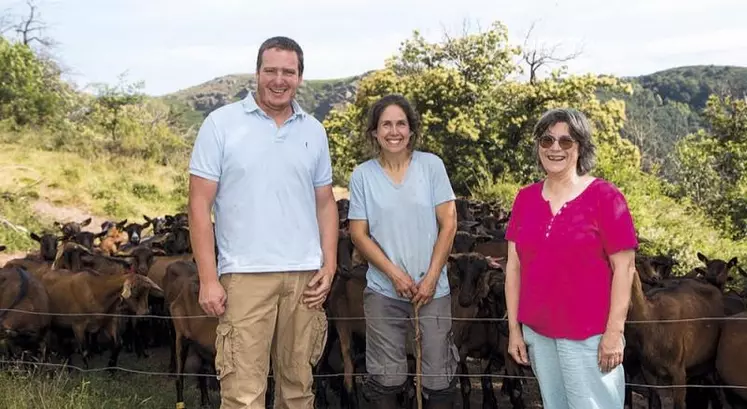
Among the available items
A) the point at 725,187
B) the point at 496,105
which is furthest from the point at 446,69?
the point at 725,187

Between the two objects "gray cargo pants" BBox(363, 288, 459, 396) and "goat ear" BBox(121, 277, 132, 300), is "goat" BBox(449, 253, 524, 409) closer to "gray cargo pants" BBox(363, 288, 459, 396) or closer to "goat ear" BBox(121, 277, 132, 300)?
"gray cargo pants" BBox(363, 288, 459, 396)

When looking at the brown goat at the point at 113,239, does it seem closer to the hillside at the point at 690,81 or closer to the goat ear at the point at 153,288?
the goat ear at the point at 153,288

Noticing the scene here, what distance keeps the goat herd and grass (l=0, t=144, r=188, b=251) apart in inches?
512

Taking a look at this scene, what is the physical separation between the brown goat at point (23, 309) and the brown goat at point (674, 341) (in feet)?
20.6

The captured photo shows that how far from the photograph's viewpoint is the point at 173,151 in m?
36.0

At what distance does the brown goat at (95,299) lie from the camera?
29.7ft

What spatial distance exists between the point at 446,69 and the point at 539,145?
27.3 m

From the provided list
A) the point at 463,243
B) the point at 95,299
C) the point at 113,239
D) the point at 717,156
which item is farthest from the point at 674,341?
the point at 717,156

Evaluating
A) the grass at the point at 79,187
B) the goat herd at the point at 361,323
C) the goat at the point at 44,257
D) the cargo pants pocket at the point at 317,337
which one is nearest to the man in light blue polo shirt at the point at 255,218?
the cargo pants pocket at the point at 317,337

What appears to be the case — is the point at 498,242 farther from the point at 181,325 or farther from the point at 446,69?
the point at 446,69

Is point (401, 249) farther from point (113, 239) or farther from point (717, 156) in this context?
point (717, 156)

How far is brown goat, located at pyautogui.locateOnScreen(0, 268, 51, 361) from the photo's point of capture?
8.45 metres

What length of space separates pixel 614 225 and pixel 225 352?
212 centimetres

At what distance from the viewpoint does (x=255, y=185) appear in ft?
13.2
